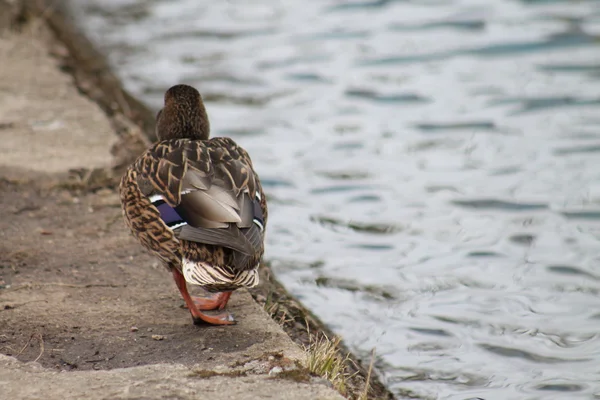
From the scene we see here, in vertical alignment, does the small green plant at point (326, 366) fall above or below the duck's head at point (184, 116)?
below

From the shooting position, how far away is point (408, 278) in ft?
20.1

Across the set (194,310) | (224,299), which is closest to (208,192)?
(194,310)

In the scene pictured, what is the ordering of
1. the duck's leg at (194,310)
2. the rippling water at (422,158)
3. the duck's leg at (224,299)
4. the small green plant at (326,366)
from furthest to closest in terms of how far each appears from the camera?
the rippling water at (422,158) < the duck's leg at (224,299) < the duck's leg at (194,310) < the small green plant at (326,366)

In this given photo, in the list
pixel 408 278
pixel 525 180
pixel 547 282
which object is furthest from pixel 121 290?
pixel 525 180

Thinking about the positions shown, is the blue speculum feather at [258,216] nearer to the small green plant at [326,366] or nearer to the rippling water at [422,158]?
the small green plant at [326,366]

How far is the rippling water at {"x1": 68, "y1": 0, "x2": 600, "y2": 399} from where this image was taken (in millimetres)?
5504

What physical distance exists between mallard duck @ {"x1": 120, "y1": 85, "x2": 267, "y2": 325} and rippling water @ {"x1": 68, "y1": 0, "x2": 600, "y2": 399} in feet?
3.86

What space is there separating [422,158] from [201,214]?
359 centimetres

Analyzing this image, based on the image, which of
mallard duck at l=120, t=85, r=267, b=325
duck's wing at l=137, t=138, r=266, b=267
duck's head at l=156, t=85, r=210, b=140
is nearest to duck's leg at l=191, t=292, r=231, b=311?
mallard duck at l=120, t=85, r=267, b=325

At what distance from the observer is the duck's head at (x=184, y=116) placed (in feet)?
18.4

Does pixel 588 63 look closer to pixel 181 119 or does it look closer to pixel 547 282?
pixel 547 282

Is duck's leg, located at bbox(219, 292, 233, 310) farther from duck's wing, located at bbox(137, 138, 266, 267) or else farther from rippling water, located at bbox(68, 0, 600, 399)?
rippling water, located at bbox(68, 0, 600, 399)

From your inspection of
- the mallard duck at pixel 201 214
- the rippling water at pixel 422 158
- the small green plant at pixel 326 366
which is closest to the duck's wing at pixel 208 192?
the mallard duck at pixel 201 214

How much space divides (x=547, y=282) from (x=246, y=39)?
5601 millimetres
